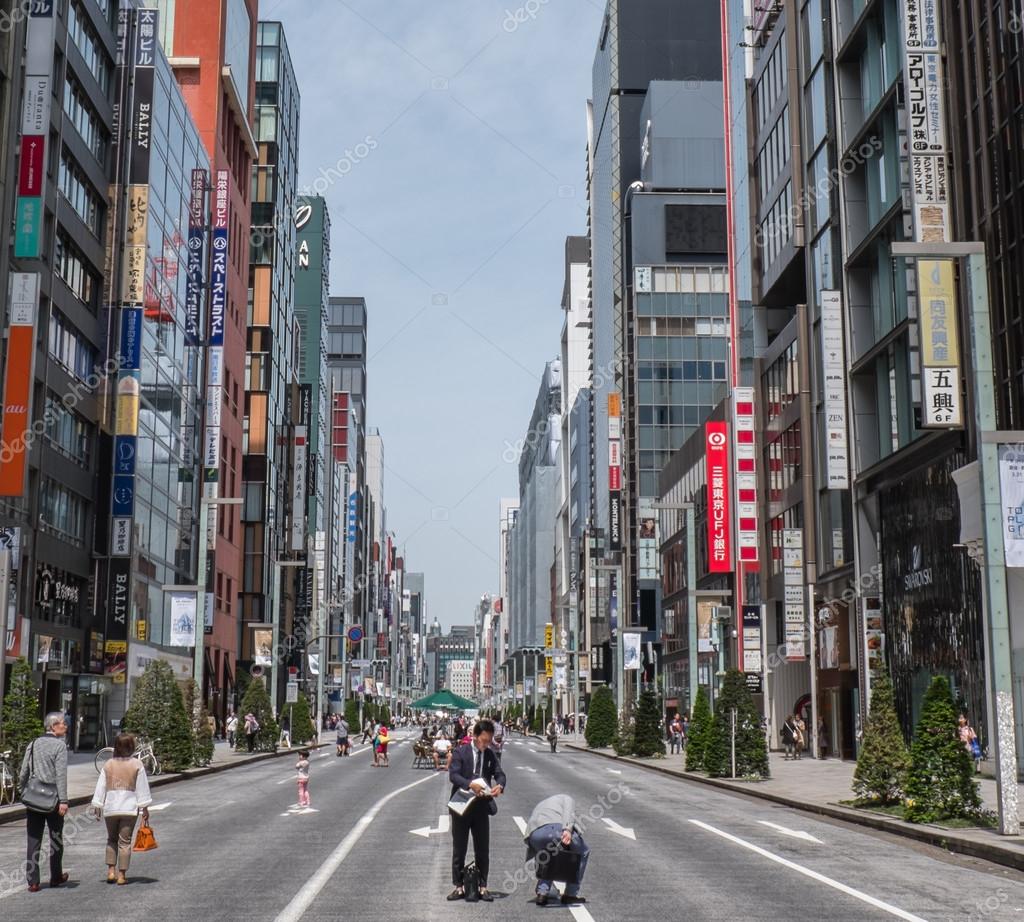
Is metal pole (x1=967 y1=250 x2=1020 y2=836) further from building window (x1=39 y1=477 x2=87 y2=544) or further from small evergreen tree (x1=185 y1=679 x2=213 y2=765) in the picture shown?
building window (x1=39 y1=477 x2=87 y2=544)

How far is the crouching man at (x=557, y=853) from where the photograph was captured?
12.6m

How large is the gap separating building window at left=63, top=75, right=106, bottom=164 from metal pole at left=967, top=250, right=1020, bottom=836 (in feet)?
131

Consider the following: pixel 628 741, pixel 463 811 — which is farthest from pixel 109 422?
pixel 463 811

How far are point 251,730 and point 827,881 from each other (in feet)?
145

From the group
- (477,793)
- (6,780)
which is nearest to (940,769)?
(477,793)

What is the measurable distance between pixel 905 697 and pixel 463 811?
32.6m

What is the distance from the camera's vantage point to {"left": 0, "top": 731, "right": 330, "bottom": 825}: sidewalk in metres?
23.2

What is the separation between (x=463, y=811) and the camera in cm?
1270

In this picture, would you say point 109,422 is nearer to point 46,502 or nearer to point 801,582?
point 46,502

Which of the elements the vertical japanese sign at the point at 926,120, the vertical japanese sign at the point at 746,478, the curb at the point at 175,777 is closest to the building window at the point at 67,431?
the curb at the point at 175,777

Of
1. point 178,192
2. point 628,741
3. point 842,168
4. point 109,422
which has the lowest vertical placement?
point 628,741

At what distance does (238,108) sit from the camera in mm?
82938

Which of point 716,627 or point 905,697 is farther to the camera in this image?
point 716,627

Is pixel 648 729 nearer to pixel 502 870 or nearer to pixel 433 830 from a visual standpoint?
pixel 433 830
